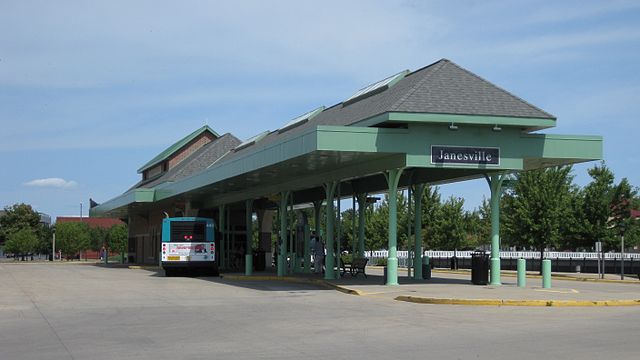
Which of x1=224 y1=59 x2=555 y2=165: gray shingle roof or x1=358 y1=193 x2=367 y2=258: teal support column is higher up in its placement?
x1=224 y1=59 x2=555 y2=165: gray shingle roof

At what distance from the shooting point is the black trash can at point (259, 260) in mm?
45750

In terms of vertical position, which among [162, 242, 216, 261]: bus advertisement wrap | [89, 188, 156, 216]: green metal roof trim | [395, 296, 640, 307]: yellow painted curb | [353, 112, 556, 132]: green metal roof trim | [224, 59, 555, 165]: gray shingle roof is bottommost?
[395, 296, 640, 307]: yellow painted curb

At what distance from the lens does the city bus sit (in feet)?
132

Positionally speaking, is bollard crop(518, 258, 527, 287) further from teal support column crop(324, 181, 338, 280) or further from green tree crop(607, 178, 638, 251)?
green tree crop(607, 178, 638, 251)

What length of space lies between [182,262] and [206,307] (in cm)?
2040

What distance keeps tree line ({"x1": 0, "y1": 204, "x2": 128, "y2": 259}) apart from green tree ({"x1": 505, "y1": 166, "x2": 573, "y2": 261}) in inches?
2019

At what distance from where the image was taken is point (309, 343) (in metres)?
12.9

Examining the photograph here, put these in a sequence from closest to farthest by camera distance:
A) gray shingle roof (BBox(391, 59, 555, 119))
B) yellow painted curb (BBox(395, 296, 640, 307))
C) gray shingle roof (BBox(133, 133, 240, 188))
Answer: yellow painted curb (BBox(395, 296, 640, 307)), gray shingle roof (BBox(391, 59, 555, 119)), gray shingle roof (BBox(133, 133, 240, 188))

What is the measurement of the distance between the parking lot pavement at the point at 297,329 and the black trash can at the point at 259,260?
72.5 ft

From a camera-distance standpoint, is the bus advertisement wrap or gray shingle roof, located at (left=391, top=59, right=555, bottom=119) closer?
gray shingle roof, located at (left=391, top=59, right=555, bottom=119)

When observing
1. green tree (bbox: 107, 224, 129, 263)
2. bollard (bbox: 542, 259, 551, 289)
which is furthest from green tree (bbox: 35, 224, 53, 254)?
bollard (bbox: 542, 259, 551, 289)

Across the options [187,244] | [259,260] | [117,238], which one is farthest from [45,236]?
[187,244]

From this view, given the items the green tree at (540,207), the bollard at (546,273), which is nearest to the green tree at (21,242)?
the green tree at (540,207)

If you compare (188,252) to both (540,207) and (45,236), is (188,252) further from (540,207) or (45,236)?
(45,236)
